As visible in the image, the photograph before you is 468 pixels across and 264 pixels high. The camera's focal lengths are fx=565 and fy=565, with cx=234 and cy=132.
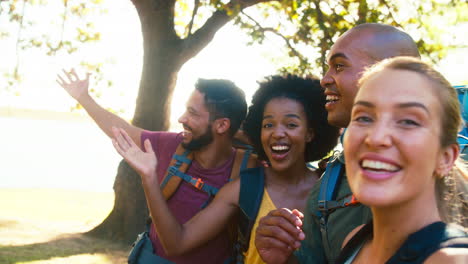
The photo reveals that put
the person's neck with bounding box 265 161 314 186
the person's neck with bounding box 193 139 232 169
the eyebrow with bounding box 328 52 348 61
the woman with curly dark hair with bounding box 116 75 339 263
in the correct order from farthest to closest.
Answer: the person's neck with bounding box 193 139 232 169, the person's neck with bounding box 265 161 314 186, the woman with curly dark hair with bounding box 116 75 339 263, the eyebrow with bounding box 328 52 348 61

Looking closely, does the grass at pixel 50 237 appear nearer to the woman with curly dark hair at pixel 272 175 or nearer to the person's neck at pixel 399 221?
the woman with curly dark hair at pixel 272 175

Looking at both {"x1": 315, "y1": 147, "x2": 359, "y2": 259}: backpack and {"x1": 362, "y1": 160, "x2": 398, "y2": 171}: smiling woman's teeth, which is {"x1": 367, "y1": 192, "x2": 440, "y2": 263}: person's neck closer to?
{"x1": 362, "y1": 160, "x2": 398, "y2": 171}: smiling woman's teeth

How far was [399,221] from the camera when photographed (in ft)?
5.14

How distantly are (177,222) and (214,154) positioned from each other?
2.54ft

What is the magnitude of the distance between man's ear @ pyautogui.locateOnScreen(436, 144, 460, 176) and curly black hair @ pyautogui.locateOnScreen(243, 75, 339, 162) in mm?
1670

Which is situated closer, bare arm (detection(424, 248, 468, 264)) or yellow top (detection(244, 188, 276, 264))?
bare arm (detection(424, 248, 468, 264))

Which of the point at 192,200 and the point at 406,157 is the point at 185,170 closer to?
the point at 192,200

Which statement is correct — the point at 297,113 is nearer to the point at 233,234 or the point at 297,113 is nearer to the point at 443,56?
the point at 233,234

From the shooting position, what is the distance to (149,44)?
30.6 feet

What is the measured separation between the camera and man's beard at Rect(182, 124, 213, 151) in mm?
3667

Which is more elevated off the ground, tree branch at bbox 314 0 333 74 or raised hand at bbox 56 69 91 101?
tree branch at bbox 314 0 333 74

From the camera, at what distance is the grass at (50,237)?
843 cm

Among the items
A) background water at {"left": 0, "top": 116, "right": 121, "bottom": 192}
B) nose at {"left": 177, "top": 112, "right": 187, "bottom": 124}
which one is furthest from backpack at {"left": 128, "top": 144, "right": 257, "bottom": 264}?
background water at {"left": 0, "top": 116, "right": 121, "bottom": 192}

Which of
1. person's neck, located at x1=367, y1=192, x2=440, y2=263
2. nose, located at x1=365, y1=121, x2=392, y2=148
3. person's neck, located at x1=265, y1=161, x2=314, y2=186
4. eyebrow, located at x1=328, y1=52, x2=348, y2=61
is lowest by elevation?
person's neck, located at x1=367, y1=192, x2=440, y2=263
